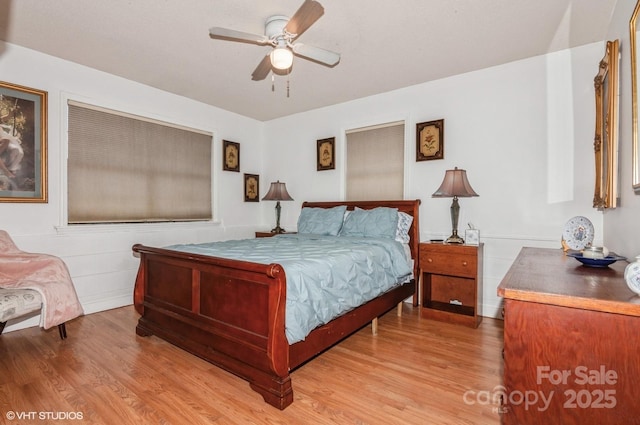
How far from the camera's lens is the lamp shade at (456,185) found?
3.21 metres

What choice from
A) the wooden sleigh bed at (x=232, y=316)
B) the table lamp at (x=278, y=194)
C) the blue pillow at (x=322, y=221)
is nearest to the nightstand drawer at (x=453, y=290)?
the wooden sleigh bed at (x=232, y=316)

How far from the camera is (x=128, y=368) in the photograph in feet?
7.30

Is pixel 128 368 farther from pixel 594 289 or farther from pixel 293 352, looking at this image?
pixel 594 289

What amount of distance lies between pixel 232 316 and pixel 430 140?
2.89 metres

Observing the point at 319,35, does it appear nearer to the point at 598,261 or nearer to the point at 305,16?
the point at 305,16

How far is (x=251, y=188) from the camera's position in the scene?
17.0 ft

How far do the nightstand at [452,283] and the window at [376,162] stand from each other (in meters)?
1.00

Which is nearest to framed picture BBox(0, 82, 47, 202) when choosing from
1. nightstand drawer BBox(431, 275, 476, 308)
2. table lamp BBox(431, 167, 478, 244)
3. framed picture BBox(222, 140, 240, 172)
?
framed picture BBox(222, 140, 240, 172)

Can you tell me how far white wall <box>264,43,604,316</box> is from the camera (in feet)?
9.64

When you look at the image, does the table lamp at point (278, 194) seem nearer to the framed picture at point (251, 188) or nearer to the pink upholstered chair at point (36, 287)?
the framed picture at point (251, 188)

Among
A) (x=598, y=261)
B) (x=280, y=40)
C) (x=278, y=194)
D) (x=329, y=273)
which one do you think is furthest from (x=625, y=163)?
(x=278, y=194)

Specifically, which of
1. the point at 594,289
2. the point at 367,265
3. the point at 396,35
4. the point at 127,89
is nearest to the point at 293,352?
the point at 367,265

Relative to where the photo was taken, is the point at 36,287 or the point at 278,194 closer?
the point at 36,287

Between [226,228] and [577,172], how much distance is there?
4225 millimetres
